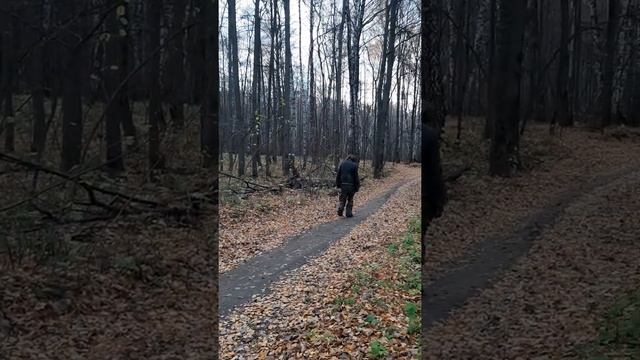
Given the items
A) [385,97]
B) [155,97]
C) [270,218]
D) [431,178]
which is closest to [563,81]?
[431,178]

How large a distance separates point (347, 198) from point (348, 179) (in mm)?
137

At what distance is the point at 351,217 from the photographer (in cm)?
302

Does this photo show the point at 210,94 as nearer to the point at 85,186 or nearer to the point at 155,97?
the point at 155,97

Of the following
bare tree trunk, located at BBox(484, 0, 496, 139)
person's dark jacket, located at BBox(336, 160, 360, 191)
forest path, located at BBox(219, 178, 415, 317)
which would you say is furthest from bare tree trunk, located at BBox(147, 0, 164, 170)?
bare tree trunk, located at BBox(484, 0, 496, 139)

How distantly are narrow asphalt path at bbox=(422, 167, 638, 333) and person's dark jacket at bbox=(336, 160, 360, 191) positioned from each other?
787 mm

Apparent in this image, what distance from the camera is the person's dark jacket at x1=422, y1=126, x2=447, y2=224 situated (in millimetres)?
2445

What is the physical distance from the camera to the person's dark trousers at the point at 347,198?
9.62 ft

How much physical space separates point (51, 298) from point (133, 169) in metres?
1.10

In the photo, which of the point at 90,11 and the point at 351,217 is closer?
the point at 351,217

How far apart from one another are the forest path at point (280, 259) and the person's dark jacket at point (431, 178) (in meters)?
0.22

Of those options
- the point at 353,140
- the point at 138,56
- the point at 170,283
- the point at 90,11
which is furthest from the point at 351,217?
the point at 90,11

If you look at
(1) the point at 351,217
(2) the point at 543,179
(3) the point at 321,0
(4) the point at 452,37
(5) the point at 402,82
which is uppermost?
(3) the point at 321,0

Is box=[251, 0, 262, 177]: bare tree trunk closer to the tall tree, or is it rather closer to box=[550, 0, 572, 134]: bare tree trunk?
the tall tree

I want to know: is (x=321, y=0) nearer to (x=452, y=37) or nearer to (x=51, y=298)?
(x=452, y=37)
